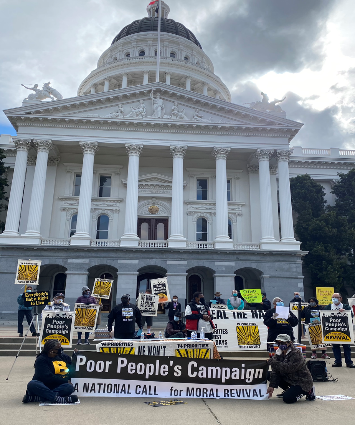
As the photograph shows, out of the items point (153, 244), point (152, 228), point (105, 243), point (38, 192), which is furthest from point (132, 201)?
point (38, 192)

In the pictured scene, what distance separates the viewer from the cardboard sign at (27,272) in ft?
67.5

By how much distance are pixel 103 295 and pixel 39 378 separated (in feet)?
41.5

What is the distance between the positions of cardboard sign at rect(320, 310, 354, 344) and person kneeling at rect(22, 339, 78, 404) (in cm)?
825

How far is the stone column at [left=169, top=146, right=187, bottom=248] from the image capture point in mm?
28500

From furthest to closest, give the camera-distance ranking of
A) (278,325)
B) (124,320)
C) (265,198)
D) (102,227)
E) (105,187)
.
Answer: (105,187) < (102,227) < (265,198) < (124,320) < (278,325)

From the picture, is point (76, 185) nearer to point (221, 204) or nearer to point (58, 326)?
point (221, 204)

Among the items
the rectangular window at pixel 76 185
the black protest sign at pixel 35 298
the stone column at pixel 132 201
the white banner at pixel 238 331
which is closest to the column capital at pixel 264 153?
the stone column at pixel 132 201

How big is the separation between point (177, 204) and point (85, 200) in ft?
22.9

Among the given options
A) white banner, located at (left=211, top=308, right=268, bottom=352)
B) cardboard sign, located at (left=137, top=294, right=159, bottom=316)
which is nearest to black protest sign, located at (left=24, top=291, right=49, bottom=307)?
cardboard sign, located at (left=137, top=294, right=159, bottom=316)

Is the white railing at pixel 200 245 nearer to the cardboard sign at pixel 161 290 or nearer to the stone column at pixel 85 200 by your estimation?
the stone column at pixel 85 200

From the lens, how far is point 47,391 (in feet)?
23.0

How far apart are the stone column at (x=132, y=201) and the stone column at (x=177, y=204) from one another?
274 cm

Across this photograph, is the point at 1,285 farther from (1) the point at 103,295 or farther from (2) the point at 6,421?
(2) the point at 6,421

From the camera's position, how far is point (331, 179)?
4306cm
